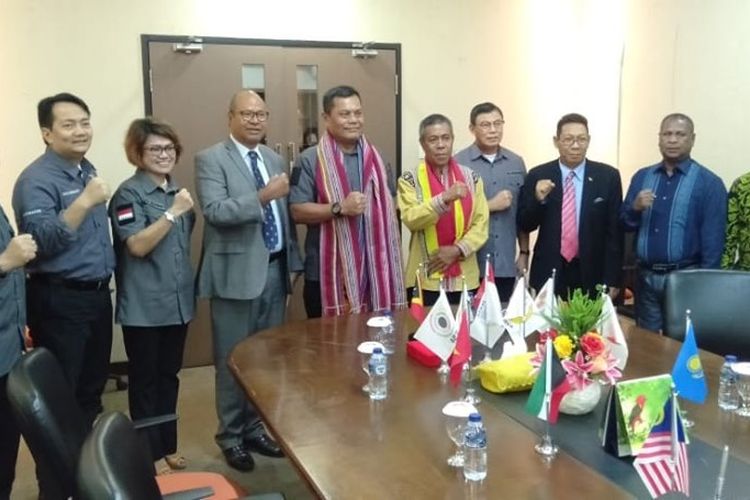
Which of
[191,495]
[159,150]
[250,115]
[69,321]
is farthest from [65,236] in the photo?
[191,495]

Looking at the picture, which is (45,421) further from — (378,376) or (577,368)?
(577,368)

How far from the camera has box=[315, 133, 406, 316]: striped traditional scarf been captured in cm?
323

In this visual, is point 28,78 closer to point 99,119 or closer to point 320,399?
point 99,119

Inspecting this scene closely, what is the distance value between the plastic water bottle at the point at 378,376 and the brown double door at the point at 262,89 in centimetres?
255

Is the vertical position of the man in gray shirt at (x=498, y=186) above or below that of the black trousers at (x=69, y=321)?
above

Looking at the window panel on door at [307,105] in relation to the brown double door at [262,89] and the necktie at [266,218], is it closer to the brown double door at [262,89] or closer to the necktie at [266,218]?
the brown double door at [262,89]

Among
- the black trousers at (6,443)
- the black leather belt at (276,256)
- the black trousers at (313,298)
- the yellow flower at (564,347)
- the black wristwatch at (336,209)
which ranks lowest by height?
the black trousers at (6,443)

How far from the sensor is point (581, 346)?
68.1 inches

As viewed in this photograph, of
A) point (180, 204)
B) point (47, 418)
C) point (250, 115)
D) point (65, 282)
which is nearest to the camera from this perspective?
point (47, 418)

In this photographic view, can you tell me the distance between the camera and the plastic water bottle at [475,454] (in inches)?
58.2

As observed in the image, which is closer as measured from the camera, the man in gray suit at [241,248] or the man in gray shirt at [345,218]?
the man in gray suit at [241,248]

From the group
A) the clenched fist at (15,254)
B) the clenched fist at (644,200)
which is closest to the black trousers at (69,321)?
the clenched fist at (15,254)

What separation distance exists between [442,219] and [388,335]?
3.33ft

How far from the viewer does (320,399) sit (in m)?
1.94
